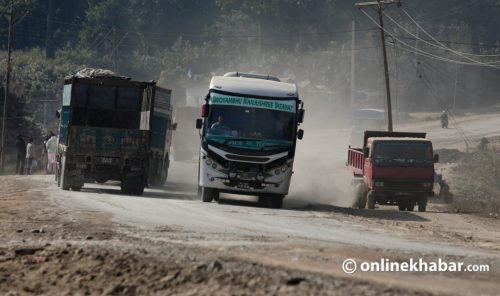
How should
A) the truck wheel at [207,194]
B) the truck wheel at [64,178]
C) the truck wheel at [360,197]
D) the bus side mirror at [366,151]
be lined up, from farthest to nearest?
the truck wheel at [360,197], the bus side mirror at [366,151], the truck wheel at [64,178], the truck wheel at [207,194]

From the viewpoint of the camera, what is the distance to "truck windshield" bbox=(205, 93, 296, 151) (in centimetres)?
2323

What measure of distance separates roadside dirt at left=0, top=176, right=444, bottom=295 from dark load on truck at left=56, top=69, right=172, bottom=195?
9.68m

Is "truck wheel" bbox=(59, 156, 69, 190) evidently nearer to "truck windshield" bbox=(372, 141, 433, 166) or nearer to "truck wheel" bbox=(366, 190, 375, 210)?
"truck wheel" bbox=(366, 190, 375, 210)

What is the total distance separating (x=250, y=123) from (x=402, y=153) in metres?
6.79

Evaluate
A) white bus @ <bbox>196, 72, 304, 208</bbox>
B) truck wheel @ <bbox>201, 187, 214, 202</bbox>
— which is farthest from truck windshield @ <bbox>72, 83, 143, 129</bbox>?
truck wheel @ <bbox>201, 187, 214, 202</bbox>

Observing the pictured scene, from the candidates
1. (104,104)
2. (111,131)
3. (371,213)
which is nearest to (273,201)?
(371,213)

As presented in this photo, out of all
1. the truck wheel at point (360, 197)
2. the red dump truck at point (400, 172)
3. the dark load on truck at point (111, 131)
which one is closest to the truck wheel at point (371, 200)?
the red dump truck at point (400, 172)

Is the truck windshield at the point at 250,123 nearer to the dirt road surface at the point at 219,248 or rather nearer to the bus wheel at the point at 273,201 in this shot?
the bus wheel at the point at 273,201

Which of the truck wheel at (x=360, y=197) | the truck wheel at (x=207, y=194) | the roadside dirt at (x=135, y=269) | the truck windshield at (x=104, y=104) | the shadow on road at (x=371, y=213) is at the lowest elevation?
the roadside dirt at (x=135, y=269)

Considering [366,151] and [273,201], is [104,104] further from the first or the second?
[366,151]

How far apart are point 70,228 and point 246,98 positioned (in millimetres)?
8421

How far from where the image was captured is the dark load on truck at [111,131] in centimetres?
2580

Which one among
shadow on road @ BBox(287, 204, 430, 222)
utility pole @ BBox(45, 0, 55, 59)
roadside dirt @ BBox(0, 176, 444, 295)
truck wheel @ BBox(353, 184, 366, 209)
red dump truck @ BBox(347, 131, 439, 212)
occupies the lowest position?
roadside dirt @ BBox(0, 176, 444, 295)

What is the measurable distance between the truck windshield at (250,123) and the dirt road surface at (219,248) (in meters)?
1.69
